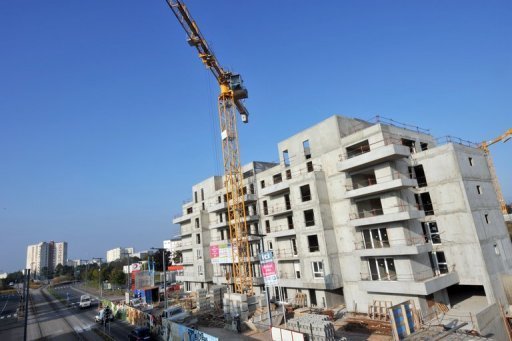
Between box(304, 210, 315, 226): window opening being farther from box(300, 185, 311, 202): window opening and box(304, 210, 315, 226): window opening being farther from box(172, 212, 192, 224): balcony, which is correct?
box(172, 212, 192, 224): balcony

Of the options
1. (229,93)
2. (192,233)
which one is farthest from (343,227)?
(192,233)

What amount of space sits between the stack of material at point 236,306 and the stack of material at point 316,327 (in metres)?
11.6

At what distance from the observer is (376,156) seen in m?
29.1

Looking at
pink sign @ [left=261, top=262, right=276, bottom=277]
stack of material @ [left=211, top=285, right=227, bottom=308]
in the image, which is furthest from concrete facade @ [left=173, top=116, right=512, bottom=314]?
stack of material @ [left=211, top=285, right=227, bottom=308]

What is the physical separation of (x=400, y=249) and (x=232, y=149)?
30.0m

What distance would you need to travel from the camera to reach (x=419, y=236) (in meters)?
29.2

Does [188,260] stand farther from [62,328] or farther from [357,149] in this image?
[357,149]

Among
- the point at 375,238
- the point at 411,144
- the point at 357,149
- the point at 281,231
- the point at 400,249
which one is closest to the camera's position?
the point at 400,249

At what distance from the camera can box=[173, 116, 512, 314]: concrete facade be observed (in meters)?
27.3

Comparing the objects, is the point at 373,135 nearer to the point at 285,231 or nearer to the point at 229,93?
the point at 285,231

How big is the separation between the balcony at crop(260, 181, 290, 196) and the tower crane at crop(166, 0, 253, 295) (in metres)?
6.41

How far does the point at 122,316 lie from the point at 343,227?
3150 cm

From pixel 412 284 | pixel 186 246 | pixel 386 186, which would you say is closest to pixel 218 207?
pixel 186 246

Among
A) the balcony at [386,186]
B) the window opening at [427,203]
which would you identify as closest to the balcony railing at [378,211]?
the window opening at [427,203]
